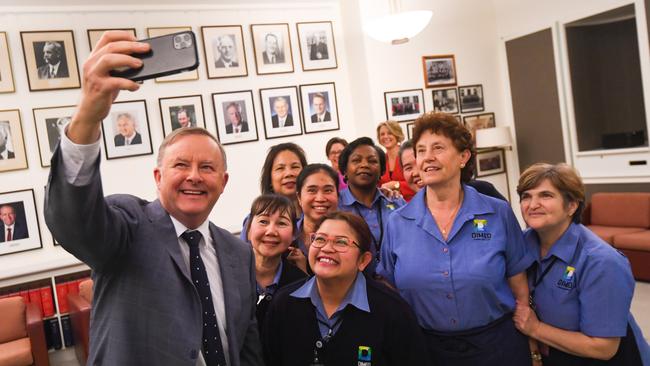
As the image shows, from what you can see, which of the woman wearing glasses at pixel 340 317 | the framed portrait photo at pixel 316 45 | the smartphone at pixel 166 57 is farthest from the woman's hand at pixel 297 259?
the framed portrait photo at pixel 316 45

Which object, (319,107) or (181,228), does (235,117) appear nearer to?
(319,107)

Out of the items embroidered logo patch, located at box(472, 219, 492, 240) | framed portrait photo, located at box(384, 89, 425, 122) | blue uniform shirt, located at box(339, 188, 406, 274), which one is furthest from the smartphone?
framed portrait photo, located at box(384, 89, 425, 122)

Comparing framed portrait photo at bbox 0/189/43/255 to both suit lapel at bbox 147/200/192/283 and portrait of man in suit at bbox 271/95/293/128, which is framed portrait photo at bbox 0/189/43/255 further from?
suit lapel at bbox 147/200/192/283

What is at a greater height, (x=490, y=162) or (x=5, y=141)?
→ (x=5, y=141)

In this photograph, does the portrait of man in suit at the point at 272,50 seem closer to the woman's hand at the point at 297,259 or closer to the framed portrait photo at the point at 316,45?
the framed portrait photo at the point at 316,45

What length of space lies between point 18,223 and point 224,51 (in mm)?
3079

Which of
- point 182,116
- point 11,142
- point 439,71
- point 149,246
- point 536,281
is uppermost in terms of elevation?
point 439,71

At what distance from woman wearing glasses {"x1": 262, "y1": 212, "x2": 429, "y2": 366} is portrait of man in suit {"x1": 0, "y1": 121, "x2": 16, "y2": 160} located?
4.71 m

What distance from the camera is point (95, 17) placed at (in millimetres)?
5770

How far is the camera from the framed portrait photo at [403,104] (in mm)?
7062

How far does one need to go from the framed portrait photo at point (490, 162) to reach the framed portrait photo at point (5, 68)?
20.9 ft

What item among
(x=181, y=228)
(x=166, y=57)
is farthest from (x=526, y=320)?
(x=166, y=57)

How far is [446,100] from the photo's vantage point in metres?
7.59

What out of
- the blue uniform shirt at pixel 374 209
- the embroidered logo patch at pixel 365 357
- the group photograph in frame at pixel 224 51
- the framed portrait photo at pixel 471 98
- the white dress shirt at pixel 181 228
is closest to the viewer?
the white dress shirt at pixel 181 228
